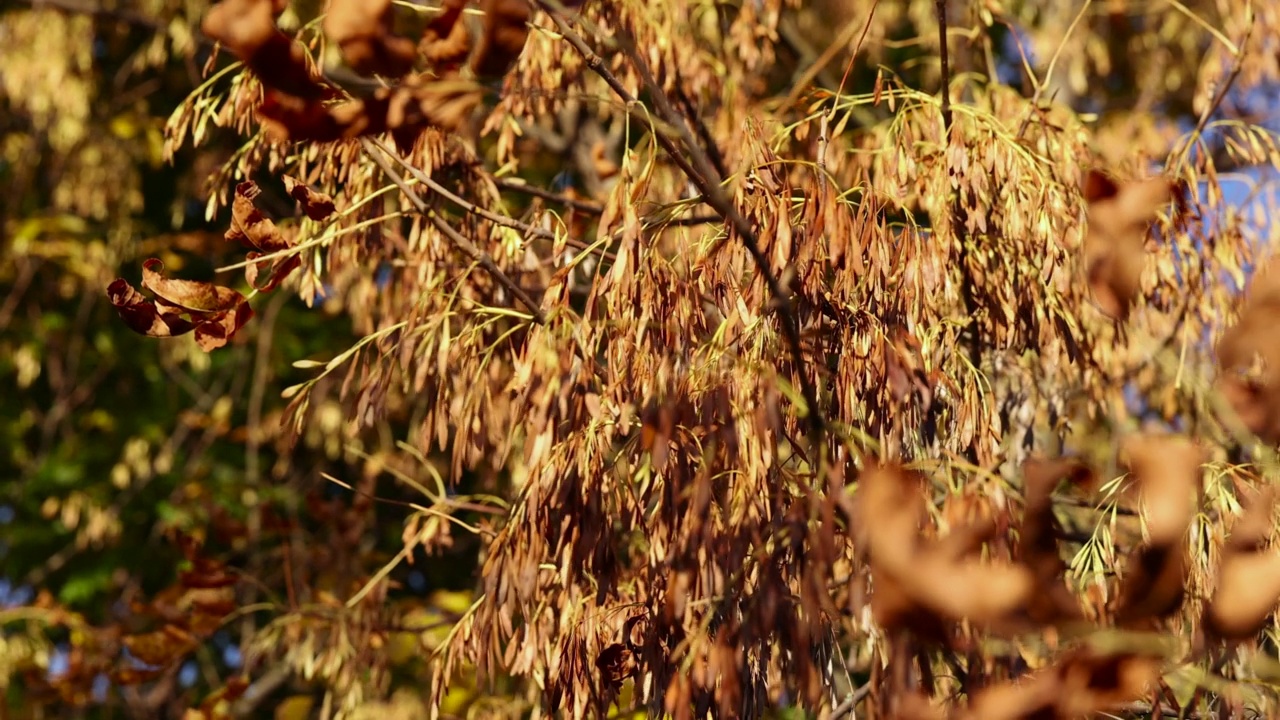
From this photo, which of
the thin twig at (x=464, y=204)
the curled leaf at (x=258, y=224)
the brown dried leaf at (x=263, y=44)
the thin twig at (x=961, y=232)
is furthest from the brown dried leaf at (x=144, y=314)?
the thin twig at (x=961, y=232)

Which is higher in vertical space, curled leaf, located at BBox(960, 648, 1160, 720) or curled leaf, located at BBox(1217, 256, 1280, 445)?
curled leaf, located at BBox(1217, 256, 1280, 445)

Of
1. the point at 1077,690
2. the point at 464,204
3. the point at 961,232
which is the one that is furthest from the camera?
the point at 961,232

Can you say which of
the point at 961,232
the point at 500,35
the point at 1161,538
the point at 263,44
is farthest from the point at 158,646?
the point at 1161,538

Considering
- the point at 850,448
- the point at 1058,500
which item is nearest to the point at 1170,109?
the point at 1058,500

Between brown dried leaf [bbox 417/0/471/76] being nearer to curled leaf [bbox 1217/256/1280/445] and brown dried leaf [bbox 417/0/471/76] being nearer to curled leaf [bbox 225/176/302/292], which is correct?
curled leaf [bbox 225/176/302/292]

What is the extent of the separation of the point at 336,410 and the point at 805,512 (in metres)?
4.06

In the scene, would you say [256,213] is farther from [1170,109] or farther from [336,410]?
[1170,109]

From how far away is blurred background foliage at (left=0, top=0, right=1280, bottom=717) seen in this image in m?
5.36

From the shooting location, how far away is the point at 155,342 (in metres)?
6.10

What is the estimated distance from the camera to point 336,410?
210 inches

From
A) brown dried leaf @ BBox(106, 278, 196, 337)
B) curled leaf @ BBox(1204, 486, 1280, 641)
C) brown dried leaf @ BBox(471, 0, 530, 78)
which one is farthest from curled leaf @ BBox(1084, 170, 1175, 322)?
brown dried leaf @ BBox(106, 278, 196, 337)

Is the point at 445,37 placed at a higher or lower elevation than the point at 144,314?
higher

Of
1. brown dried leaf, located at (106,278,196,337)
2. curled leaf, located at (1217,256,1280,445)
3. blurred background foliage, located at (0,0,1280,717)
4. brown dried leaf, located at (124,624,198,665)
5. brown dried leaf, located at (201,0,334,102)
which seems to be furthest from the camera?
blurred background foliage, located at (0,0,1280,717)

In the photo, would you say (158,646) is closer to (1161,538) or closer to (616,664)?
(616,664)
